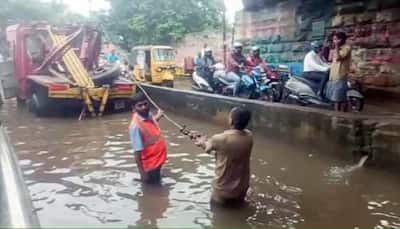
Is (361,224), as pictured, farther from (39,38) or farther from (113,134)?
(39,38)

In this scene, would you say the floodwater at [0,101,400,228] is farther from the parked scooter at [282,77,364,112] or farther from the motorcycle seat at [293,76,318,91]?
the motorcycle seat at [293,76,318,91]

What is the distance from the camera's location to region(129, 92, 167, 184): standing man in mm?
6258

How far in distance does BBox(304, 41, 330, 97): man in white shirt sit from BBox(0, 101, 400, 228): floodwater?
1.42 metres

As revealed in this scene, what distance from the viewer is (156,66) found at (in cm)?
2188

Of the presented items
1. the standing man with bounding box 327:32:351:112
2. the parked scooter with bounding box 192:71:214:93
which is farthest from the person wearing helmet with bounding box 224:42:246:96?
the standing man with bounding box 327:32:351:112

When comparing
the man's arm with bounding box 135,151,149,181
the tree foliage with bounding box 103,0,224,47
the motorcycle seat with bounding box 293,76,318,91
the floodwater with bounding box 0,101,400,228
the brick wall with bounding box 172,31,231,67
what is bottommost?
the floodwater with bounding box 0,101,400,228

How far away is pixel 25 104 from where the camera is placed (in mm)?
16297

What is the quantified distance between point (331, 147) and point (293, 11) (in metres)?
7.13

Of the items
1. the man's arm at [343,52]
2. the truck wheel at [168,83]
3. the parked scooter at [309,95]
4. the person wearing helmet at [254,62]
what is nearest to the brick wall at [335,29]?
the parked scooter at [309,95]

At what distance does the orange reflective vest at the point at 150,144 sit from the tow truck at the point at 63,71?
293 inches

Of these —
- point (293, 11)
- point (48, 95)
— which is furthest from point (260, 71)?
point (48, 95)

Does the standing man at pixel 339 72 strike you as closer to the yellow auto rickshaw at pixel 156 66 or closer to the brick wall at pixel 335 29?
the brick wall at pixel 335 29

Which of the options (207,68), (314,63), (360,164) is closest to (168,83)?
(207,68)

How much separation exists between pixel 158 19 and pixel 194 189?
83.1 ft
